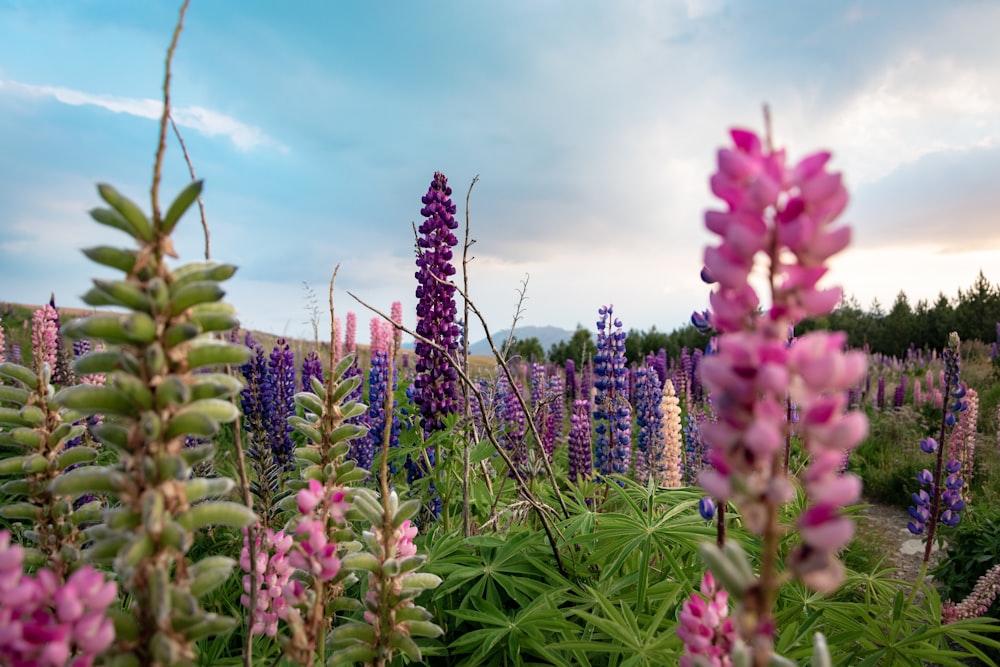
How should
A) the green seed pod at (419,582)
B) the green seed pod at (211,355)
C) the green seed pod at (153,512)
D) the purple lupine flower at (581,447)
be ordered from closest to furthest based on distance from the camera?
the green seed pod at (153,512) → the green seed pod at (211,355) → the green seed pod at (419,582) → the purple lupine flower at (581,447)

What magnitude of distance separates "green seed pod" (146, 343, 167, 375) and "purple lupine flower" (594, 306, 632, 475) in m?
5.23

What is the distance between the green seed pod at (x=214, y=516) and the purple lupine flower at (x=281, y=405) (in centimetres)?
446

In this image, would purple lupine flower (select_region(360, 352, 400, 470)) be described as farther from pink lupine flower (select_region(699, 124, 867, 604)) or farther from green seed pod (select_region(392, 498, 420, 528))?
pink lupine flower (select_region(699, 124, 867, 604))

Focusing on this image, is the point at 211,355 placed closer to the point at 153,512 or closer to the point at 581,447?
the point at 153,512

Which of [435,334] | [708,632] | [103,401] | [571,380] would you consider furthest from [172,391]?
[571,380]

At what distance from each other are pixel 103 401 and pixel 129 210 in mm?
364

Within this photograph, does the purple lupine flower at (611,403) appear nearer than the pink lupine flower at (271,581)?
No

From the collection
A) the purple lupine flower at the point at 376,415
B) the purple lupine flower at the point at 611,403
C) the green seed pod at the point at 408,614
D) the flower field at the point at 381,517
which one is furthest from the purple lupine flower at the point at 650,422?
the green seed pod at the point at 408,614

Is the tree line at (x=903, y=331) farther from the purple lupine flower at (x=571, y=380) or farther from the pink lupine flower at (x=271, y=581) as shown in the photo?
the pink lupine flower at (x=271, y=581)

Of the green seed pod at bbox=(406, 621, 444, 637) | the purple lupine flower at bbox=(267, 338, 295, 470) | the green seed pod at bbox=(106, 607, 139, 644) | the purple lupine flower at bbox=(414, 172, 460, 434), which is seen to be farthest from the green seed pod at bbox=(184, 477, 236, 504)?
the purple lupine flower at bbox=(267, 338, 295, 470)

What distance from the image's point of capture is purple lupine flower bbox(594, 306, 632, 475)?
612cm

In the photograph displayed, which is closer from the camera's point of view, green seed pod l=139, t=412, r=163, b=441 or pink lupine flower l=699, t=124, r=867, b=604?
pink lupine flower l=699, t=124, r=867, b=604

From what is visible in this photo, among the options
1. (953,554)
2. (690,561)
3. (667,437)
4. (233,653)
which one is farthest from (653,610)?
(953,554)

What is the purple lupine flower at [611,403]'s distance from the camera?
612cm
